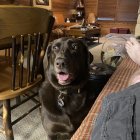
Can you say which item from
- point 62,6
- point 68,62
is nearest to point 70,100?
point 68,62

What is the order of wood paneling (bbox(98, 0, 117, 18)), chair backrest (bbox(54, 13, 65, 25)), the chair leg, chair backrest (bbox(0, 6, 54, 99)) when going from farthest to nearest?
wood paneling (bbox(98, 0, 117, 18)), chair backrest (bbox(54, 13, 65, 25)), the chair leg, chair backrest (bbox(0, 6, 54, 99))

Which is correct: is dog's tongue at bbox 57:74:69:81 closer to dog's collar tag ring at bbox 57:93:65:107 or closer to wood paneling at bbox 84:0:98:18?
dog's collar tag ring at bbox 57:93:65:107

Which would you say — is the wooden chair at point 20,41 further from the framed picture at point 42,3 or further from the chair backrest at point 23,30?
the framed picture at point 42,3

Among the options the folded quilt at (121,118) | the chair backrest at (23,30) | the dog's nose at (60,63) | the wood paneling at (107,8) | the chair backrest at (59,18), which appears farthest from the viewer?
the wood paneling at (107,8)

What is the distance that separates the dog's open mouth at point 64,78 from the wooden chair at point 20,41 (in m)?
0.18

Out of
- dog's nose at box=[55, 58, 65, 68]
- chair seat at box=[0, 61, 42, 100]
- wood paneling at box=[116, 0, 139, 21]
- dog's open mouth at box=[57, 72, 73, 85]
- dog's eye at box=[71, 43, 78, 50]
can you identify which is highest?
wood paneling at box=[116, 0, 139, 21]

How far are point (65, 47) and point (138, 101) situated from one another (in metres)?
0.76

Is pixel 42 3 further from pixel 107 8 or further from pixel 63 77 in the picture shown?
pixel 63 77

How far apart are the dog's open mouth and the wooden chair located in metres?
0.18

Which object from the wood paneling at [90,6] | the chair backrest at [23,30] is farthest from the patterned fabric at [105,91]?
the wood paneling at [90,6]

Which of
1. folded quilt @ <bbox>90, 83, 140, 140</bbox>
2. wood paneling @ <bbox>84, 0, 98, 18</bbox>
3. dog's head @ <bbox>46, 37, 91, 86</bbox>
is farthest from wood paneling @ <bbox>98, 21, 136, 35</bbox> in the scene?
folded quilt @ <bbox>90, 83, 140, 140</bbox>

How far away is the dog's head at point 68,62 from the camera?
45.4 inches

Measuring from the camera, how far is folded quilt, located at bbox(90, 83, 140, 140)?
0.47 meters

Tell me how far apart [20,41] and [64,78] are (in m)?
0.31
